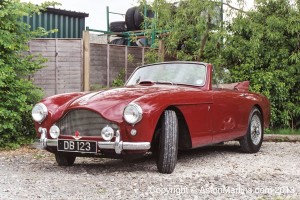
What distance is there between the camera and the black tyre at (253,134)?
7.05 metres

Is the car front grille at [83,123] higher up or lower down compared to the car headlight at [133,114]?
lower down

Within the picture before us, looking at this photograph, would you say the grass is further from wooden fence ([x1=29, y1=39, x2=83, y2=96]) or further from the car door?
wooden fence ([x1=29, y1=39, x2=83, y2=96])

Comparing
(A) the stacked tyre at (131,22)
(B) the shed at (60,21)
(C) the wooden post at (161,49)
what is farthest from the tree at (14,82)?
(A) the stacked tyre at (131,22)

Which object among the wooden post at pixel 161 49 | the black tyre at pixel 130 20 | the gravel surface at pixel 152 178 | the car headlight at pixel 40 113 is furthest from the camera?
the black tyre at pixel 130 20

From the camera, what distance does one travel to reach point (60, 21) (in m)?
13.2

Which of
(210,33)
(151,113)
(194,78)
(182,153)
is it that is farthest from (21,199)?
(210,33)

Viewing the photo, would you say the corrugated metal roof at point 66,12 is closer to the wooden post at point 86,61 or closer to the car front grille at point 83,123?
the wooden post at point 86,61

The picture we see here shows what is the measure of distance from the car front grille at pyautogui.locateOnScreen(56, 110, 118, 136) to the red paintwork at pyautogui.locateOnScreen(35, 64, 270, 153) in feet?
0.20

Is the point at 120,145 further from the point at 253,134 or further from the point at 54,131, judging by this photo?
the point at 253,134

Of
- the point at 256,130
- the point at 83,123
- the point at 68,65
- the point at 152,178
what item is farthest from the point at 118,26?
the point at 152,178

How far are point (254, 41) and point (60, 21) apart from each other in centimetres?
596

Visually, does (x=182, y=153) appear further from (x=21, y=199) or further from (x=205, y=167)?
(x=21, y=199)

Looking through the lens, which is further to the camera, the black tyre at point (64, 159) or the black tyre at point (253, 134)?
the black tyre at point (253, 134)

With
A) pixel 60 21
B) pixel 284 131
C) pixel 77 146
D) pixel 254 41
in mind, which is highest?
pixel 60 21
